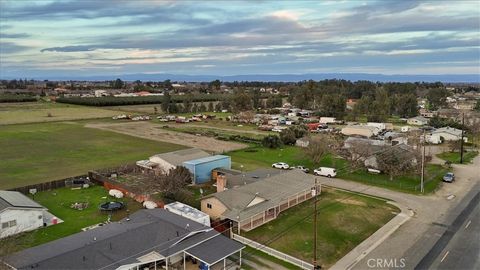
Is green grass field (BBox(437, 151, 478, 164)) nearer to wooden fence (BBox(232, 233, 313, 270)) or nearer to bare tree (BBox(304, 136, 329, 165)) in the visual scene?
bare tree (BBox(304, 136, 329, 165))

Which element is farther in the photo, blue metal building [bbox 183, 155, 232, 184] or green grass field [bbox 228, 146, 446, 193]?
blue metal building [bbox 183, 155, 232, 184]

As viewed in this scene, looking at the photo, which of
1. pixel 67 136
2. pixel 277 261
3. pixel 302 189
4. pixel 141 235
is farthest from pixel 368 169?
pixel 67 136

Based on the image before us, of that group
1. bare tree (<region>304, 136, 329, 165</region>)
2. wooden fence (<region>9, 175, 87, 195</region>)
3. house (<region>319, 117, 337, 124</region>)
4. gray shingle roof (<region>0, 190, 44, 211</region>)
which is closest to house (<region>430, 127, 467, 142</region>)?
house (<region>319, 117, 337, 124</region>)

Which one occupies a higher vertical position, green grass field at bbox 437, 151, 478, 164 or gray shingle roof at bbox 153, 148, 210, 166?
gray shingle roof at bbox 153, 148, 210, 166

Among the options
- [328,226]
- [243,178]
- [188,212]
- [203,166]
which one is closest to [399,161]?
[328,226]

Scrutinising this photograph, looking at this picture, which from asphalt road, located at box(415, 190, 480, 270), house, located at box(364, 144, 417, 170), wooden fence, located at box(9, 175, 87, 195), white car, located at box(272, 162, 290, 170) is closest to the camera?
asphalt road, located at box(415, 190, 480, 270)

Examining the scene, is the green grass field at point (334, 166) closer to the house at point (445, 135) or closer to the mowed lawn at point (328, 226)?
the mowed lawn at point (328, 226)
